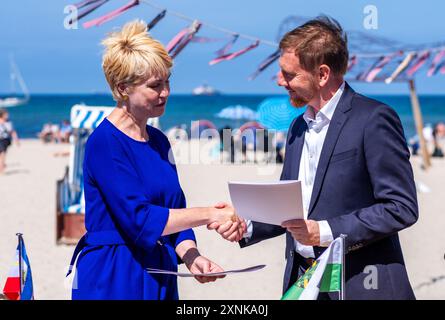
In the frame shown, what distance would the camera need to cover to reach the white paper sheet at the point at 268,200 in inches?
91.8

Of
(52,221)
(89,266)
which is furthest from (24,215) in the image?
(89,266)

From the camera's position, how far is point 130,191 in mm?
2475

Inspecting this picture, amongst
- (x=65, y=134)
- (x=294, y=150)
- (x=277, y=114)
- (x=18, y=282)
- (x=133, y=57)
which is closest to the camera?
(x=133, y=57)

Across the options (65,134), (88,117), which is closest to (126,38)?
(88,117)

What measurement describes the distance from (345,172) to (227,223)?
47cm

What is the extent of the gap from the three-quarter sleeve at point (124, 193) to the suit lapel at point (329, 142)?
1.76 ft

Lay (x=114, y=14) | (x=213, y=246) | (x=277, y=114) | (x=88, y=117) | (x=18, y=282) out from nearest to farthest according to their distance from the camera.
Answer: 1. (x=18, y=282)
2. (x=114, y=14)
3. (x=277, y=114)
4. (x=213, y=246)
5. (x=88, y=117)

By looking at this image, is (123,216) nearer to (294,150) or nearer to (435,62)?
(294,150)

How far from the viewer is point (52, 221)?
10812 millimetres

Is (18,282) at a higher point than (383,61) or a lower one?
lower

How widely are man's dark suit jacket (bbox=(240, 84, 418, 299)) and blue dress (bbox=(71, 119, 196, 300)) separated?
550mm

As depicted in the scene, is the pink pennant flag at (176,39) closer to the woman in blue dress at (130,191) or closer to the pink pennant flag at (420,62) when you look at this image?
the woman in blue dress at (130,191)

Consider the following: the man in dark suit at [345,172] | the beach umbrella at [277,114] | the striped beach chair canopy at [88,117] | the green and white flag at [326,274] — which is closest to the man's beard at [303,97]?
the man in dark suit at [345,172]

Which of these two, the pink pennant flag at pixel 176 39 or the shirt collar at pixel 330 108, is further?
the pink pennant flag at pixel 176 39
